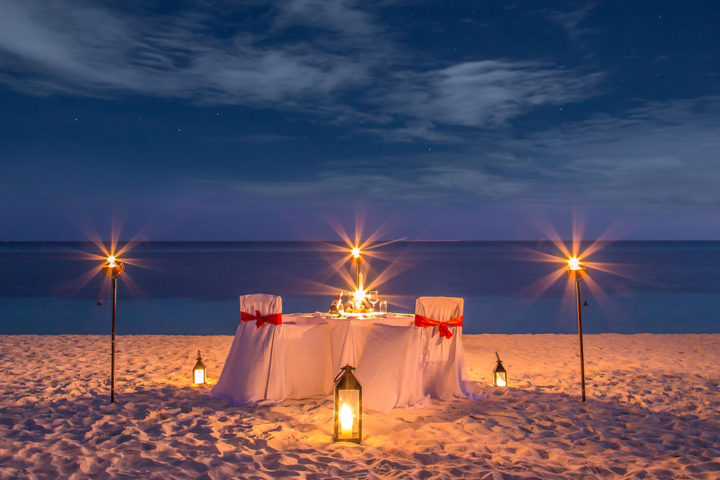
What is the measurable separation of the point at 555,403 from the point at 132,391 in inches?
193

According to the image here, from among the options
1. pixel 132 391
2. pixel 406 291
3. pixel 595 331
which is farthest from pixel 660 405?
pixel 406 291

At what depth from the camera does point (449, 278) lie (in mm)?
35031

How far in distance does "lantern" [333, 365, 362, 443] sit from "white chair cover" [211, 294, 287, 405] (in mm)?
1375

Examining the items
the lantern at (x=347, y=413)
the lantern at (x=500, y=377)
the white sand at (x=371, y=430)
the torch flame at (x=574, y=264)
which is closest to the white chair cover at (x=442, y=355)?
the white sand at (x=371, y=430)

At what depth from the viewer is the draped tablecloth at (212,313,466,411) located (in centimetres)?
563

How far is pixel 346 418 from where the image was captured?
4.63m

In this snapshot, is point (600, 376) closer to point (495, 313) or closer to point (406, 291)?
point (495, 313)

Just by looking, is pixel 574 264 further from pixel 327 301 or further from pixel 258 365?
pixel 327 301

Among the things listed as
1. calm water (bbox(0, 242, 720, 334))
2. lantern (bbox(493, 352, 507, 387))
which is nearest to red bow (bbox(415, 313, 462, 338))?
lantern (bbox(493, 352, 507, 387))

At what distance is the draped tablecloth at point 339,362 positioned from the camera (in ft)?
18.5

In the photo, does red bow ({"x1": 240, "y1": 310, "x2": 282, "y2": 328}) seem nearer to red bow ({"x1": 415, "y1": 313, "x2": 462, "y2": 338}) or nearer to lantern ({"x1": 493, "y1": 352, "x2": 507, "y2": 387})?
red bow ({"x1": 415, "y1": 313, "x2": 462, "y2": 338})

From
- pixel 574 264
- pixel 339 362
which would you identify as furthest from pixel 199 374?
Result: pixel 574 264

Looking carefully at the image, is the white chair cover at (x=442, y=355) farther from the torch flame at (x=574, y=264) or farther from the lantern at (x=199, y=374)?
the lantern at (x=199, y=374)

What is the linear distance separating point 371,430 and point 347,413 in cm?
48
